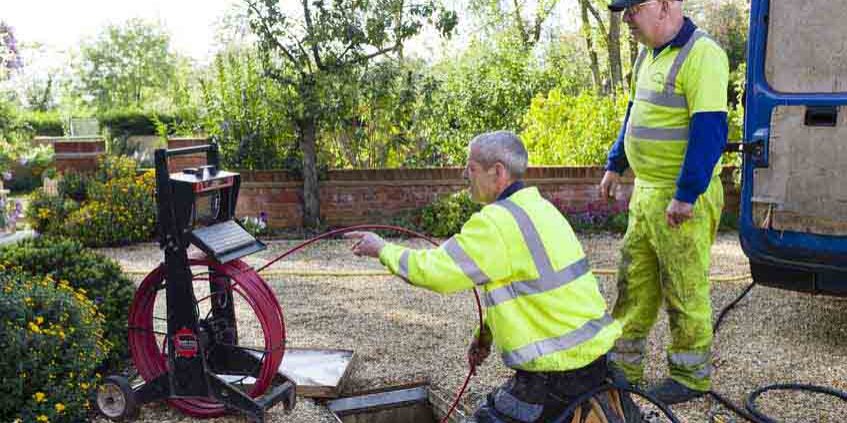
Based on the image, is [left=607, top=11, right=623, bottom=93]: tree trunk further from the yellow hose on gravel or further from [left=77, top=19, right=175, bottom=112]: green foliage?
[left=77, top=19, right=175, bottom=112]: green foliage

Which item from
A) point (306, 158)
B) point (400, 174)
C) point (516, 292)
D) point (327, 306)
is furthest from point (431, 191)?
point (516, 292)

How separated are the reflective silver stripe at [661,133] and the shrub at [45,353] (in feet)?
8.72

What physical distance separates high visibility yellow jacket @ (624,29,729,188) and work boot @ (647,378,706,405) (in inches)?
36.3

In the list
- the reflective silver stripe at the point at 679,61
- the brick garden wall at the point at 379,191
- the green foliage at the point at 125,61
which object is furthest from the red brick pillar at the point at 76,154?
the green foliage at the point at 125,61

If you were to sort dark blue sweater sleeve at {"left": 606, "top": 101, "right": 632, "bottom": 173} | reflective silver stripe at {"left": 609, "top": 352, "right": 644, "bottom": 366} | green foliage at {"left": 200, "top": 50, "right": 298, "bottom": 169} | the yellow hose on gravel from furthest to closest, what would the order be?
green foliage at {"left": 200, "top": 50, "right": 298, "bottom": 169}
the yellow hose on gravel
dark blue sweater sleeve at {"left": 606, "top": 101, "right": 632, "bottom": 173}
reflective silver stripe at {"left": 609, "top": 352, "right": 644, "bottom": 366}

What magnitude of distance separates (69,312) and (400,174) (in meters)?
5.14

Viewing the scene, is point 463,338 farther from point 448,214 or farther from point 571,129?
point 571,129

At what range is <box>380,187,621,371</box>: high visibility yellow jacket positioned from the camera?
2521 mm

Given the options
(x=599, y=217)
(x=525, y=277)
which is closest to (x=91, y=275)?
(x=525, y=277)

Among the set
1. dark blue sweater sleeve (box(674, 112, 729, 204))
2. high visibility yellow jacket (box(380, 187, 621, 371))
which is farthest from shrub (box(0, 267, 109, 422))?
dark blue sweater sleeve (box(674, 112, 729, 204))

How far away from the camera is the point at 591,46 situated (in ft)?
47.2

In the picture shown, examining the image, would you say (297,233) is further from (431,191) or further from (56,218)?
(56,218)

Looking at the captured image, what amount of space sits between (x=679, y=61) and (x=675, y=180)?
52 centimetres

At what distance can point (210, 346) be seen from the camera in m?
3.73
